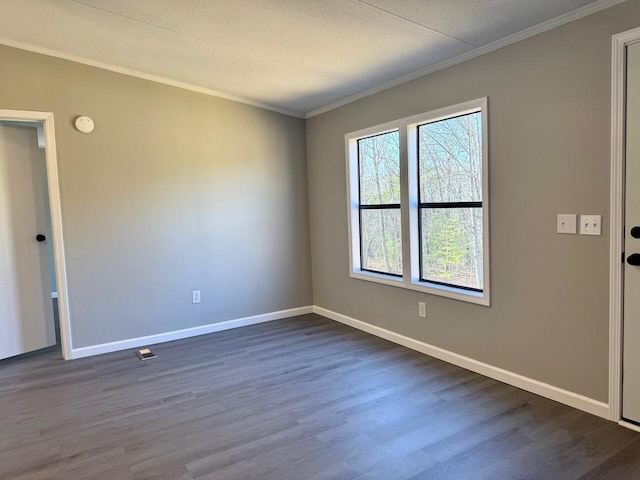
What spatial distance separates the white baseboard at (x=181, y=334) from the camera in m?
3.70

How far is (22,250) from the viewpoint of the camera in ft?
12.0

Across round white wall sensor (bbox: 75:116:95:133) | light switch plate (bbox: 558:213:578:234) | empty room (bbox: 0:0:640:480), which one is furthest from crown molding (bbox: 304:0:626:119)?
round white wall sensor (bbox: 75:116:95:133)

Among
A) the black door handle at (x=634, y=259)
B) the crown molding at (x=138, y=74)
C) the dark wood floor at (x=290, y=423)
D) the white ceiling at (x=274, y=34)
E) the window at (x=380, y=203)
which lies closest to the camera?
the dark wood floor at (x=290, y=423)

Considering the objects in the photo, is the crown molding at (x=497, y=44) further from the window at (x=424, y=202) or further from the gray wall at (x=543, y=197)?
the window at (x=424, y=202)

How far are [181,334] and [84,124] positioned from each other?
6.80 ft

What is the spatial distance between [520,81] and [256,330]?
3.17 meters

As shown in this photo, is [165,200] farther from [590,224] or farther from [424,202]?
[590,224]

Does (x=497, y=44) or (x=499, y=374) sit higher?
(x=497, y=44)

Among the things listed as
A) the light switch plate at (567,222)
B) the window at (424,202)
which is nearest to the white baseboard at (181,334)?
the window at (424,202)

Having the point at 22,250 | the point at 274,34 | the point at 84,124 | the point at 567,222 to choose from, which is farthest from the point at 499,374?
the point at 22,250

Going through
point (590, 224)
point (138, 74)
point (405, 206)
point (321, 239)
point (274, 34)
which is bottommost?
point (321, 239)

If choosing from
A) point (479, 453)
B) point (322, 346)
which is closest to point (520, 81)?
point (479, 453)

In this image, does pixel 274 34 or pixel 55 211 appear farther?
pixel 55 211

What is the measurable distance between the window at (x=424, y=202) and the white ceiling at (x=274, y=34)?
50 cm
